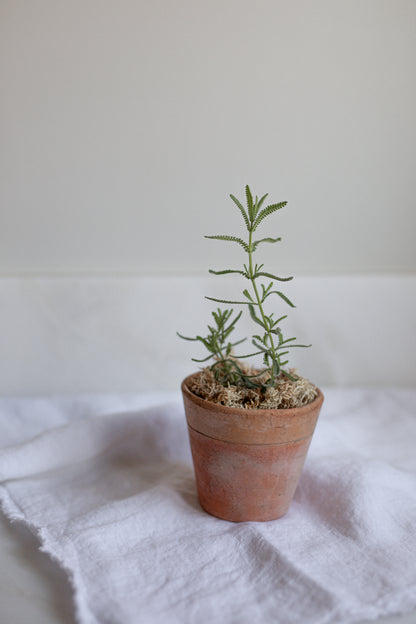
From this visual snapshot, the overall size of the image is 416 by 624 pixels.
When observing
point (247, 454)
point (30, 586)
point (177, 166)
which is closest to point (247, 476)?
point (247, 454)

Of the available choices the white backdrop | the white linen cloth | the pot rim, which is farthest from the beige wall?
the pot rim

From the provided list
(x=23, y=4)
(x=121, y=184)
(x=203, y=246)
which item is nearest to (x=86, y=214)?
(x=121, y=184)

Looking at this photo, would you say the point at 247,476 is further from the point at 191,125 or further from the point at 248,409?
the point at 191,125

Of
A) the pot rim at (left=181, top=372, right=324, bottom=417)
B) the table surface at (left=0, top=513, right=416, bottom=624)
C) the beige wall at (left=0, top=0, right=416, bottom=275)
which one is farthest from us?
the beige wall at (left=0, top=0, right=416, bottom=275)

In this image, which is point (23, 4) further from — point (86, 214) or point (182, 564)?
point (182, 564)

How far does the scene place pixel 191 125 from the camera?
1.01 metres

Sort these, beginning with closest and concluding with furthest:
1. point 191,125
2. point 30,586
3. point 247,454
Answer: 1. point 30,586
2. point 247,454
3. point 191,125

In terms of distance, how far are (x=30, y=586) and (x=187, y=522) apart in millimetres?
201

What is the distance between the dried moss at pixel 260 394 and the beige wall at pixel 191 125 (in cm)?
41

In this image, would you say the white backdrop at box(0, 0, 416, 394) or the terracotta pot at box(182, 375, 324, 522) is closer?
the terracotta pot at box(182, 375, 324, 522)

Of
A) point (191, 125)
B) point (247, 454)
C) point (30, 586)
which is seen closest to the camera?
point (30, 586)

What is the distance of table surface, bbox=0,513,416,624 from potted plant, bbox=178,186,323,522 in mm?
201

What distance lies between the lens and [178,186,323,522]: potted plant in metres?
0.64

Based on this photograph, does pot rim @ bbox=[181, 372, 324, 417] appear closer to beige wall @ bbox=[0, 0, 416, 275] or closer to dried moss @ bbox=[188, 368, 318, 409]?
dried moss @ bbox=[188, 368, 318, 409]
